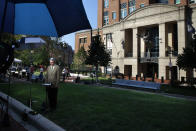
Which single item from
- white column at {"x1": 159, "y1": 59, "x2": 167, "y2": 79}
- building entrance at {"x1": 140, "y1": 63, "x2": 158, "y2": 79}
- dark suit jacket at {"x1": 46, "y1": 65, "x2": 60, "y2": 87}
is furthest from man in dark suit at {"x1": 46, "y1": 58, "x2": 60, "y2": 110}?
building entrance at {"x1": 140, "y1": 63, "x2": 158, "y2": 79}

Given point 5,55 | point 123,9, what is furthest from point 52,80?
point 123,9

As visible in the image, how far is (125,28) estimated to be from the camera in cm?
3569

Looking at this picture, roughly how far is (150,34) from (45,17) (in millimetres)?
31306

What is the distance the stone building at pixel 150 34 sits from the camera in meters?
27.8

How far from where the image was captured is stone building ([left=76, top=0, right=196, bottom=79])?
27.8 metres

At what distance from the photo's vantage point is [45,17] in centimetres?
451

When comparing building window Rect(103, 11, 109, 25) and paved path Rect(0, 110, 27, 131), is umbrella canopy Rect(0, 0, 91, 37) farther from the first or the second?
building window Rect(103, 11, 109, 25)

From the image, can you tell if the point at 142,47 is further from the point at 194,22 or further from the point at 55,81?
the point at 55,81

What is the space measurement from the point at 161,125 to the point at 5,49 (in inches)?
169

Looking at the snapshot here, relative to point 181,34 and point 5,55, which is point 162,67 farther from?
point 5,55

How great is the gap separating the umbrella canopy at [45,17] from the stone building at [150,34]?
22353mm

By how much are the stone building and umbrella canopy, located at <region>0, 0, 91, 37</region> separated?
22.4 m

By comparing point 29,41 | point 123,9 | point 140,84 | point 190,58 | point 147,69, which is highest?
point 123,9

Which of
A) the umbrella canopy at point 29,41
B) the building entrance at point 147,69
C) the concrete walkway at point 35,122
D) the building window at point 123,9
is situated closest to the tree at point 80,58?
the building window at point 123,9
